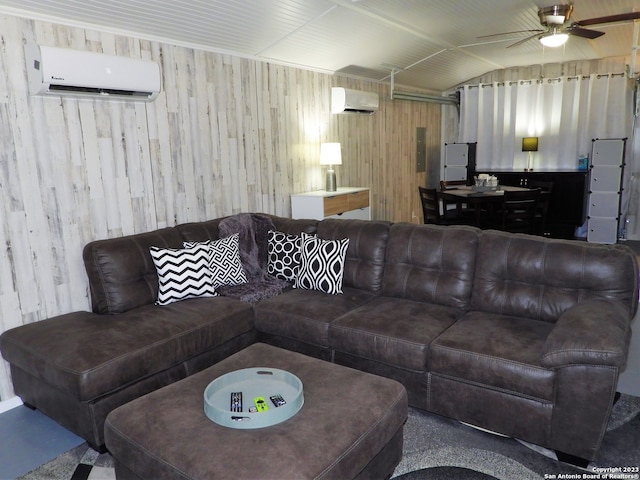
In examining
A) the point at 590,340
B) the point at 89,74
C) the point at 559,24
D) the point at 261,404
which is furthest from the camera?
the point at 559,24

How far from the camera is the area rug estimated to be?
199 centimetres

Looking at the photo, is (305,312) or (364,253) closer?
(305,312)

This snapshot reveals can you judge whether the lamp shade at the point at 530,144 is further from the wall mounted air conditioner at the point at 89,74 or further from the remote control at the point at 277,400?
the remote control at the point at 277,400

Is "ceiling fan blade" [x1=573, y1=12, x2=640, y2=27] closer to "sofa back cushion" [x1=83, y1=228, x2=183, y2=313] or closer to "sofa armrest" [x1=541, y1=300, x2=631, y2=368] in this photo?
"sofa armrest" [x1=541, y1=300, x2=631, y2=368]

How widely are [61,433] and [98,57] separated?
2.19 meters

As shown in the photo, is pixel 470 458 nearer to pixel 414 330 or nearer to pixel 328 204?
pixel 414 330

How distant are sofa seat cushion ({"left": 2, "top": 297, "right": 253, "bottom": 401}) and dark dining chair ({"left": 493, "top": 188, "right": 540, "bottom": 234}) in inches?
102

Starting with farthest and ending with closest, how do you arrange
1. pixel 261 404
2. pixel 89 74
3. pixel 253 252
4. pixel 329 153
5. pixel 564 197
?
pixel 564 197 → pixel 329 153 → pixel 253 252 → pixel 89 74 → pixel 261 404

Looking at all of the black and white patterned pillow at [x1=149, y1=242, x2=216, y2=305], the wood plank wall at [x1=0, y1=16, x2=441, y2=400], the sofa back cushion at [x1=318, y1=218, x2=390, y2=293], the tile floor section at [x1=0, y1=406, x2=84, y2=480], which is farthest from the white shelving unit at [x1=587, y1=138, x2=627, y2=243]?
the tile floor section at [x1=0, y1=406, x2=84, y2=480]

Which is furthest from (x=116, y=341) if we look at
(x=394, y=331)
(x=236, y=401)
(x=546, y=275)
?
(x=546, y=275)

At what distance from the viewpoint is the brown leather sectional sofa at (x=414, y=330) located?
2.03 metres

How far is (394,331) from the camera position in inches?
98.2

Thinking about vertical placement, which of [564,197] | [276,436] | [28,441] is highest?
[564,197]

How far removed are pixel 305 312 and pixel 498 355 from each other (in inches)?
45.6
